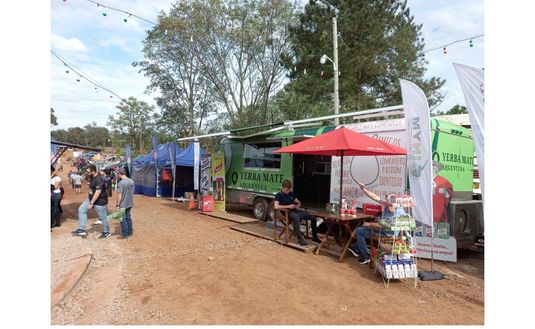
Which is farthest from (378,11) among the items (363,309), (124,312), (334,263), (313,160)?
(124,312)

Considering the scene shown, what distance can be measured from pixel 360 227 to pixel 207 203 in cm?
646

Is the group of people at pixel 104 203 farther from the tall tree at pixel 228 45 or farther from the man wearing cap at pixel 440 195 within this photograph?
the tall tree at pixel 228 45

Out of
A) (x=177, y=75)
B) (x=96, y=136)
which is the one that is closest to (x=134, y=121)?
(x=177, y=75)

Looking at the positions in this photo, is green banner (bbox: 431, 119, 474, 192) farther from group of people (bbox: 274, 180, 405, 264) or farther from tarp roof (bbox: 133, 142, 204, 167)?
tarp roof (bbox: 133, 142, 204, 167)

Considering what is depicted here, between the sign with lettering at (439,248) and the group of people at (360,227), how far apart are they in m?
0.87

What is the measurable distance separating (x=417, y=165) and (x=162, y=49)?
2486cm

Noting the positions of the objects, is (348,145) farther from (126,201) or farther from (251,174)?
(251,174)

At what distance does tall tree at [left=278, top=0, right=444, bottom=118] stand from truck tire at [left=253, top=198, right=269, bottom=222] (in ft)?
24.9

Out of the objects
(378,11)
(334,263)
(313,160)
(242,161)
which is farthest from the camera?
(378,11)

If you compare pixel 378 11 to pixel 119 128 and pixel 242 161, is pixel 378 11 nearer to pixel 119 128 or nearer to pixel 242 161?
pixel 242 161

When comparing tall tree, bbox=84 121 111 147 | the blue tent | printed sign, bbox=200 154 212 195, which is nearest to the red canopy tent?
printed sign, bbox=200 154 212 195

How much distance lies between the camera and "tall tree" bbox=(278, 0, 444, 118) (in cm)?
Answer: 1522

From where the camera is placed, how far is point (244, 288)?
14.8 ft

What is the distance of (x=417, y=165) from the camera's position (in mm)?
5242
